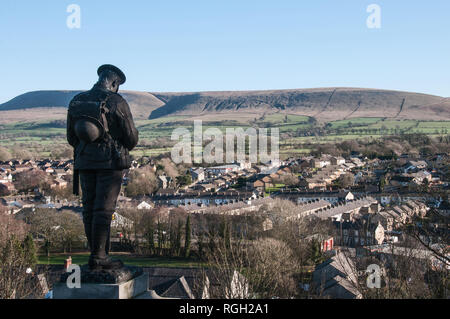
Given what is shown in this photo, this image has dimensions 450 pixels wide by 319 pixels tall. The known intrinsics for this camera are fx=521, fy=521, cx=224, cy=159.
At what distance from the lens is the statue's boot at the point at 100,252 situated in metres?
6.36

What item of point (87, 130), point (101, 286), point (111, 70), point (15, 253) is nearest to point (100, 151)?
point (87, 130)

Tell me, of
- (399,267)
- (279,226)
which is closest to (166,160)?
(279,226)

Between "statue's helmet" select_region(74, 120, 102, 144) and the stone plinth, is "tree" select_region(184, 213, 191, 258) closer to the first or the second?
the stone plinth

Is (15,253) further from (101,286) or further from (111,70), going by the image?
(101,286)

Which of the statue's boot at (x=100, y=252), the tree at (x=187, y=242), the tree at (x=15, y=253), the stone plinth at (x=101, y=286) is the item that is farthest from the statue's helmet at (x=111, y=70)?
the tree at (x=187, y=242)

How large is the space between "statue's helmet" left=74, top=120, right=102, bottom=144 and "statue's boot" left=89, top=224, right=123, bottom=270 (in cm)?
115

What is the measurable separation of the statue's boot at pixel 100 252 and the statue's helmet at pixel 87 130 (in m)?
1.15

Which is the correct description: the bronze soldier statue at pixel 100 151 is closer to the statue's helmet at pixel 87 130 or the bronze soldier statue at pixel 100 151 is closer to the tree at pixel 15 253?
the statue's helmet at pixel 87 130

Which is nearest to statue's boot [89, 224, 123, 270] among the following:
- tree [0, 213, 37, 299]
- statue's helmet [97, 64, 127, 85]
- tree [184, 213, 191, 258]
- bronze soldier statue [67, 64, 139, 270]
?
bronze soldier statue [67, 64, 139, 270]

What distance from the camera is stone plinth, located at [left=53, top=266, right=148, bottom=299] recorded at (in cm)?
608

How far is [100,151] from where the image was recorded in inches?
251

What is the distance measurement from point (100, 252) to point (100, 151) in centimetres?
127

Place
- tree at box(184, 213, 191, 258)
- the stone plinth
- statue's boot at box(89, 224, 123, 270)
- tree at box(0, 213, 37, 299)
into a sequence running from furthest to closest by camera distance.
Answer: tree at box(184, 213, 191, 258), tree at box(0, 213, 37, 299), statue's boot at box(89, 224, 123, 270), the stone plinth

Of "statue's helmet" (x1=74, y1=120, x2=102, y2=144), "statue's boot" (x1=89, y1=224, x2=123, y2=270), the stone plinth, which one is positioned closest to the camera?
the stone plinth
